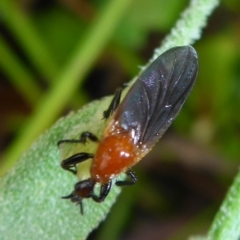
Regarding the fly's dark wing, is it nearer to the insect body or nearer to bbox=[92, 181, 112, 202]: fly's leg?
the insect body

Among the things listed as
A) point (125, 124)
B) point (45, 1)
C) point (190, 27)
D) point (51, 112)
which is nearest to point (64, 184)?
point (125, 124)

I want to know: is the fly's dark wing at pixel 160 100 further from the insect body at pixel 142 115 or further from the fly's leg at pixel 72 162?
the fly's leg at pixel 72 162

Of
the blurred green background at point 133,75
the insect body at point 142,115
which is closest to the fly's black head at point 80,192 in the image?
the insect body at point 142,115

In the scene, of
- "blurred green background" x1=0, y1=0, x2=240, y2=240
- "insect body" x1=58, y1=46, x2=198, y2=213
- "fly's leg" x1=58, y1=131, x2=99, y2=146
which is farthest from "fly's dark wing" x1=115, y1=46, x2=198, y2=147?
"blurred green background" x1=0, y1=0, x2=240, y2=240

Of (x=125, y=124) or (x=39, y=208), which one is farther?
(x=125, y=124)

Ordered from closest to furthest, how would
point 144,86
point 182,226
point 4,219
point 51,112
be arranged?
1. point 4,219
2. point 144,86
3. point 51,112
4. point 182,226

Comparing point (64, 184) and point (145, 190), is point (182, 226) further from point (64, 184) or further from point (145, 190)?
point (64, 184)
